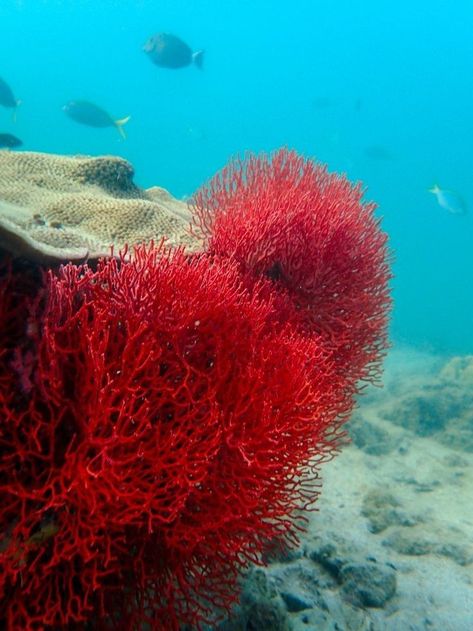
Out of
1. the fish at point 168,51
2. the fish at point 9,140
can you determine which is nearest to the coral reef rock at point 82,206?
the fish at point 9,140

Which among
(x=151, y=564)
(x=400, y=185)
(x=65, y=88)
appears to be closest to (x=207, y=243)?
(x=151, y=564)

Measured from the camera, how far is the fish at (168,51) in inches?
663

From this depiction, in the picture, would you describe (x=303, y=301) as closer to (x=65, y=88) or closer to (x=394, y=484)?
(x=394, y=484)

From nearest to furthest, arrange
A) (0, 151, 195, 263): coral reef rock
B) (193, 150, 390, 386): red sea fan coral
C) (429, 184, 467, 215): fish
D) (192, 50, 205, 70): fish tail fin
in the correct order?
(0, 151, 195, 263): coral reef rock < (193, 150, 390, 386): red sea fan coral < (192, 50, 205, 70): fish tail fin < (429, 184, 467, 215): fish

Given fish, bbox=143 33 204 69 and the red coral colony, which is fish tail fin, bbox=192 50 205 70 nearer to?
fish, bbox=143 33 204 69

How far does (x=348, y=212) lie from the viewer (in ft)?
15.0

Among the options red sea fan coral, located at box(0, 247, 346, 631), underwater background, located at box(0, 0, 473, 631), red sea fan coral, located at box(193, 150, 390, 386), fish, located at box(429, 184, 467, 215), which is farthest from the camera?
fish, located at box(429, 184, 467, 215)

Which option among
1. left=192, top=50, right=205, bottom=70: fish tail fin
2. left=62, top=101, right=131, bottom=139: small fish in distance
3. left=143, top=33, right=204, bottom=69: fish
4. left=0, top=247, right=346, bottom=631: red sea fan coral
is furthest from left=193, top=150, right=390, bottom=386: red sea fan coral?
left=192, top=50, right=205, bottom=70: fish tail fin

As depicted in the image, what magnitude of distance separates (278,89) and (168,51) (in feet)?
412

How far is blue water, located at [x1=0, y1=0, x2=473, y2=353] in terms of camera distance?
98.4 m

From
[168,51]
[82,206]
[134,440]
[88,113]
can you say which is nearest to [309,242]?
[82,206]

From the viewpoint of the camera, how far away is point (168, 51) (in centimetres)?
1697

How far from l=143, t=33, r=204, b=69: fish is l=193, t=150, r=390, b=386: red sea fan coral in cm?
1444

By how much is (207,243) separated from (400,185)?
368 feet
